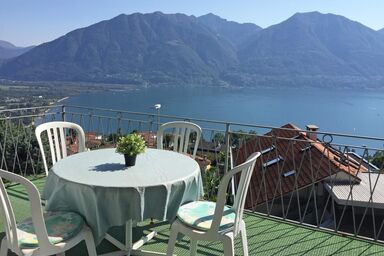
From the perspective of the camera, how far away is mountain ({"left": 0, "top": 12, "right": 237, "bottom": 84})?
391ft

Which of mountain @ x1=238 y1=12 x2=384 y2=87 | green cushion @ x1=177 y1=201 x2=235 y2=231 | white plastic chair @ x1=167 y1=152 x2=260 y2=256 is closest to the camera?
white plastic chair @ x1=167 y1=152 x2=260 y2=256

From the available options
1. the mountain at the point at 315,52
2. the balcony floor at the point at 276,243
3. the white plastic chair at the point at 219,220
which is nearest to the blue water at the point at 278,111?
the mountain at the point at 315,52

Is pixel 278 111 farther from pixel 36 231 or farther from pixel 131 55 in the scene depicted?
pixel 131 55

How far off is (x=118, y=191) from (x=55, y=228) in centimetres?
45

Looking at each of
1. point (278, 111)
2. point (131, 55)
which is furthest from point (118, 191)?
point (131, 55)

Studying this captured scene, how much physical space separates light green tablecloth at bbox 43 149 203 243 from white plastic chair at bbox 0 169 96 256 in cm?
11

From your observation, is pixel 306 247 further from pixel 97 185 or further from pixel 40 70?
→ pixel 40 70

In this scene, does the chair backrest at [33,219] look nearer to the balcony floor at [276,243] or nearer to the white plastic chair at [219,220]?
the white plastic chair at [219,220]

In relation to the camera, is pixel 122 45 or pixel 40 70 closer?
pixel 40 70

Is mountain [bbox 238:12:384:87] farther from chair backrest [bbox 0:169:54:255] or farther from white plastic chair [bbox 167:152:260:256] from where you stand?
chair backrest [bbox 0:169:54:255]

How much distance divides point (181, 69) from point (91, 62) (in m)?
34.8

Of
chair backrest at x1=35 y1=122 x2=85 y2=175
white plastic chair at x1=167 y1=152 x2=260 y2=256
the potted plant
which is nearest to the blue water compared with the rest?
chair backrest at x1=35 y1=122 x2=85 y2=175

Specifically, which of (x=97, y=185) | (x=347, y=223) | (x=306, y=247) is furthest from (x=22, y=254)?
(x=347, y=223)

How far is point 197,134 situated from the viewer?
3.55m
